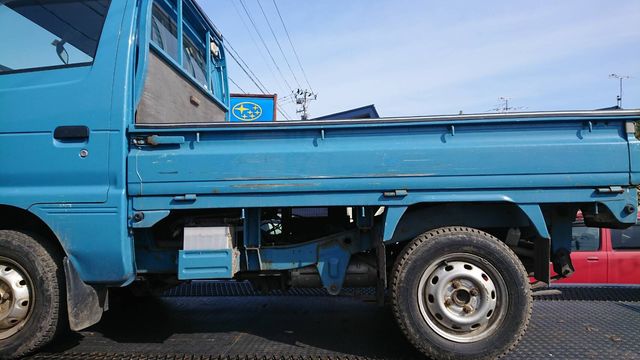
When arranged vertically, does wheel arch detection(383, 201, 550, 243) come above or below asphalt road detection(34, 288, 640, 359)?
above

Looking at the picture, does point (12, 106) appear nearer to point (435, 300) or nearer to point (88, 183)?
point (88, 183)

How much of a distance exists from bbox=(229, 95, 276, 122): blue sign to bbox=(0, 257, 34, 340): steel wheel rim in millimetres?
6681

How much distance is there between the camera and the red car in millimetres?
5824

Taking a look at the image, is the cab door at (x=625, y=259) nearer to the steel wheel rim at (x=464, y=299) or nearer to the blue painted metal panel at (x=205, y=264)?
the steel wheel rim at (x=464, y=299)

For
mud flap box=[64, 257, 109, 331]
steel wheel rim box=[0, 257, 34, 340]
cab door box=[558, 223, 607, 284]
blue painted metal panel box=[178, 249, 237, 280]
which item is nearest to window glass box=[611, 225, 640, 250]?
cab door box=[558, 223, 607, 284]

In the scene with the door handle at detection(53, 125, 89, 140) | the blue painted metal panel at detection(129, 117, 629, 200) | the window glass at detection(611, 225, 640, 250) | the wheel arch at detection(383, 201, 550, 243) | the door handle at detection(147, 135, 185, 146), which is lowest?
the window glass at detection(611, 225, 640, 250)

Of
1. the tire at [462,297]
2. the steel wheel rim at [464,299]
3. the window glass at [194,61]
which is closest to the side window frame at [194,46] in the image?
the window glass at [194,61]

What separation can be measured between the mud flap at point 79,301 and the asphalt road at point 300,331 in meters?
0.30

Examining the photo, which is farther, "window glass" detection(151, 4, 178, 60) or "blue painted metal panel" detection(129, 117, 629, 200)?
"window glass" detection(151, 4, 178, 60)

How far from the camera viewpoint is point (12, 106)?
10.3 ft

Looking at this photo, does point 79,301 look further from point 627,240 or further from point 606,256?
point 627,240

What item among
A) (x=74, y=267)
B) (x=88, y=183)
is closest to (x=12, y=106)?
(x=88, y=183)

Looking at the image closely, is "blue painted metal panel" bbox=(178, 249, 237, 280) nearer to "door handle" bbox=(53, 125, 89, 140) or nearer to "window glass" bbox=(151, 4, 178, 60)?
"door handle" bbox=(53, 125, 89, 140)

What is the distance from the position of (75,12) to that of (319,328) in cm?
325
